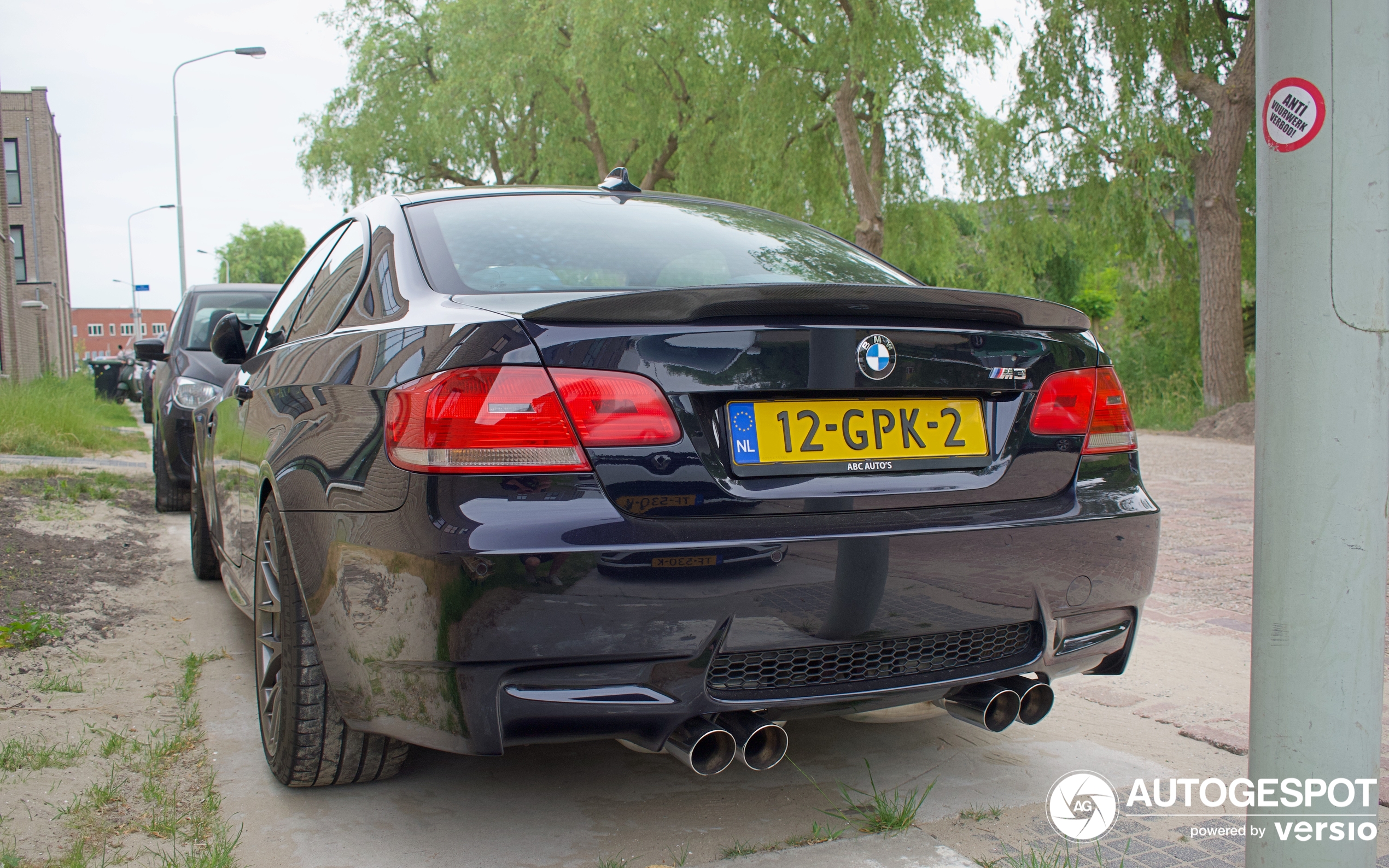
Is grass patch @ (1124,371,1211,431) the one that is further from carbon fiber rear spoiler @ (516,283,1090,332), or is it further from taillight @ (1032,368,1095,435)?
carbon fiber rear spoiler @ (516,283,1090,332)

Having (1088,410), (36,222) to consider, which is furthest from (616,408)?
(36,222)

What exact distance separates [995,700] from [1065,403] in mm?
692

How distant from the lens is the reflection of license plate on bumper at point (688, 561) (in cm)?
209

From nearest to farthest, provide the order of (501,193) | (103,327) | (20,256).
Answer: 1. (501,193)
2. (20,256)
3. (103,327)

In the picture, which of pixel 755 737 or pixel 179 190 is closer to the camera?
pixel 755 737

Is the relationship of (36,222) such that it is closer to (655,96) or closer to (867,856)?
(655,96)

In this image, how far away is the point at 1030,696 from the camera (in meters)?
2.61

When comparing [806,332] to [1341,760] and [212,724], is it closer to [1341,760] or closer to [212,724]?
[1341,760]

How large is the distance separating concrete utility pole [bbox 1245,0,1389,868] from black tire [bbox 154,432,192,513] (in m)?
7.71

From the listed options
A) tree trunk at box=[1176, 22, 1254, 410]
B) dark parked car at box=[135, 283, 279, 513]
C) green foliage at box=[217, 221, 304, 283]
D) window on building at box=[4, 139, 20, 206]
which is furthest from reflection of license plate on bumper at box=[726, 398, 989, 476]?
green foliage at box=[217, 221, 304, 283]

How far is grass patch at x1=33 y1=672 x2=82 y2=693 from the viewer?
12.1 ft

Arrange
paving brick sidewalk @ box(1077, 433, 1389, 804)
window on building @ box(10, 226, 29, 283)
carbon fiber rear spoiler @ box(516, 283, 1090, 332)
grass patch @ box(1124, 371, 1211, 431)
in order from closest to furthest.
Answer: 1. carbon fiber rear spoiler @ box(516, 283, 1090, 332)
2. paving brick sidewalk @ box(1077, 433, 1389, 804)
3. grass patch @ box(1124, 371, 1211, 431)
4. window on building @ box(10, 226, 29, 283)

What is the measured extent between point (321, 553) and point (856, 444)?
1207 mm

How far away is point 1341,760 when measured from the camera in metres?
1.85
